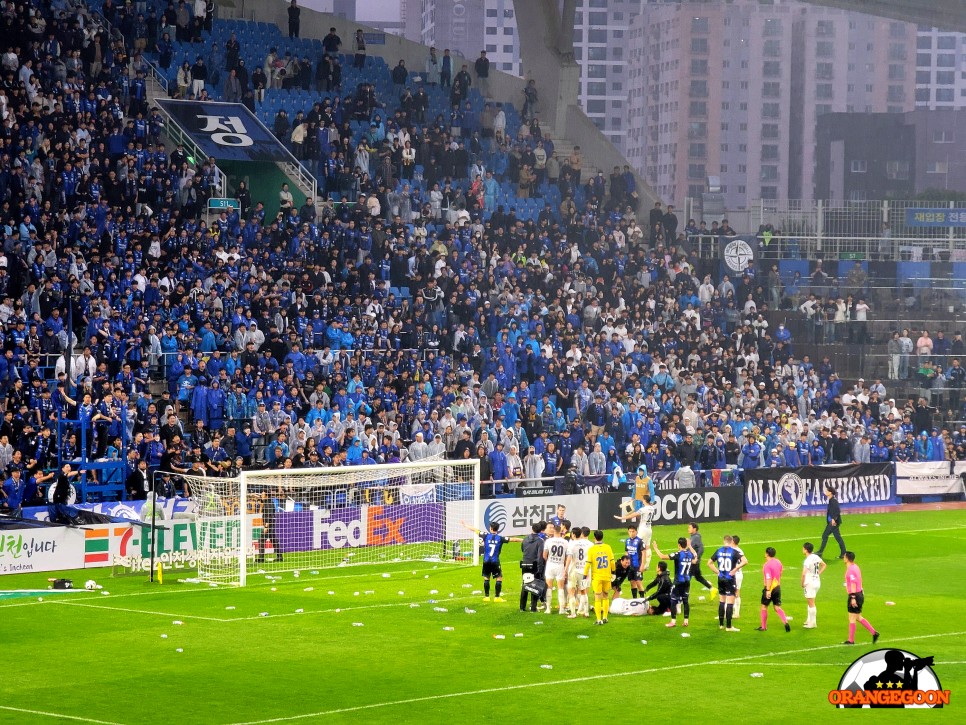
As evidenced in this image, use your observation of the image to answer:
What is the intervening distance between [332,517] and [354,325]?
9257mm

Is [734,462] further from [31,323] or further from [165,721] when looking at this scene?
[165,721]

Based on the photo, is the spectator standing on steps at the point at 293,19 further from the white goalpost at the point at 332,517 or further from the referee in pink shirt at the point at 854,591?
the referee in pink shirt at the point at 854,591

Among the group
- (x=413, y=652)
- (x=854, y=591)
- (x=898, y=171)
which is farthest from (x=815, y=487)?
(x=898, y=171)

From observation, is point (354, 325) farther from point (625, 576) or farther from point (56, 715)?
point (56, 715)

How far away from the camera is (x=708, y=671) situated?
20.4 metres

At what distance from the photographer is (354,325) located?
39.6 m

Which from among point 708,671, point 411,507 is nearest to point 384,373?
point 411,507

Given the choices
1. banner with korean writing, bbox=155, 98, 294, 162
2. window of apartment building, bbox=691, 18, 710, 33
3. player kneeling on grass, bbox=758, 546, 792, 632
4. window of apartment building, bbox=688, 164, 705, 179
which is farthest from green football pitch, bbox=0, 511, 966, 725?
window of apartment building, bbox=691, 18, 710, 33

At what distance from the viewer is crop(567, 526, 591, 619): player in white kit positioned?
2394 centimetres

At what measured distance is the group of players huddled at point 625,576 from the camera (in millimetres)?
23094

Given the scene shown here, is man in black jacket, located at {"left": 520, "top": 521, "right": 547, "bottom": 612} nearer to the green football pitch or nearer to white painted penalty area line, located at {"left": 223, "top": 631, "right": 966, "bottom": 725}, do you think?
the green football pitch

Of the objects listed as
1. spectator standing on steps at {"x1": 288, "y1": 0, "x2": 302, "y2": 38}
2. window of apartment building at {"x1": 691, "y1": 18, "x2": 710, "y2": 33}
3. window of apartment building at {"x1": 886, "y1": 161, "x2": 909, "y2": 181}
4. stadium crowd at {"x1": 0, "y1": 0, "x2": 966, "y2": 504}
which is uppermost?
window of apartment building at {"x1": 691, "y1": 18, "x2": 710, "y2": 33}

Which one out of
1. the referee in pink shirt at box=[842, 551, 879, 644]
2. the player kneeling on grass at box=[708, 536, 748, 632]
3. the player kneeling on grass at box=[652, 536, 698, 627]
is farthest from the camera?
the player kneeling on grass at box=[652, 536, 698, 627]

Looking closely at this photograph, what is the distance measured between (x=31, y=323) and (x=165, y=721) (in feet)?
58.6
